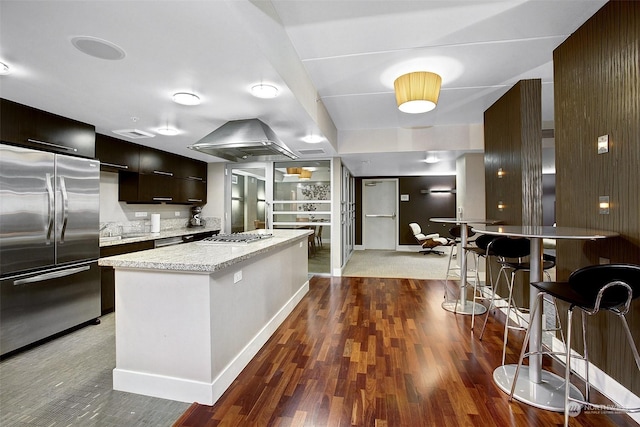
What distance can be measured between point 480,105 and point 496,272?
7.27 ft

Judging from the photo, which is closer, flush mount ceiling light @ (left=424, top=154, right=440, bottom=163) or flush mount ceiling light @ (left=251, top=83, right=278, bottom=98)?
flush mount ceiling light @ (left=251, top=83, right=278, bottom=98)

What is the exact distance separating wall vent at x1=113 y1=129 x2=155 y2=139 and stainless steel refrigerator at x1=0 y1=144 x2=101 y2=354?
0.59m

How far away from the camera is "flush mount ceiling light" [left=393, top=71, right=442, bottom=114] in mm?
2799

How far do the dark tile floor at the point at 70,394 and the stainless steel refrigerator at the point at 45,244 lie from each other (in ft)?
0.96

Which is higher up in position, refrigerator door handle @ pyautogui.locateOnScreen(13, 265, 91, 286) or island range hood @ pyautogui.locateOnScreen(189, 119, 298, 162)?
island range hood @ pyautogui.locateOnScreen(189, 119, 298, 162)

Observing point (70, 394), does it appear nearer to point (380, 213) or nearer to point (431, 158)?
point (431, 158)

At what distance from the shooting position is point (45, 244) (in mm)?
2711

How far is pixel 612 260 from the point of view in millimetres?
1888

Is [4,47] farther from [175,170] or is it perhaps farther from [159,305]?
[175,170]

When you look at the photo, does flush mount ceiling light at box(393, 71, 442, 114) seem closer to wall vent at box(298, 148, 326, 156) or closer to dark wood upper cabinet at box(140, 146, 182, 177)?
wall vent at box(298, 148, 326, 156)

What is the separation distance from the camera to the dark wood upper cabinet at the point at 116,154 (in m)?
3.59

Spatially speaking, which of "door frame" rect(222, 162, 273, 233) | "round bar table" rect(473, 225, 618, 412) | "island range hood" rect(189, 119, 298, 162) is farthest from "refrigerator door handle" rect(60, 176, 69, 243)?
"round bar table" rect(473, 225, 618, 412)

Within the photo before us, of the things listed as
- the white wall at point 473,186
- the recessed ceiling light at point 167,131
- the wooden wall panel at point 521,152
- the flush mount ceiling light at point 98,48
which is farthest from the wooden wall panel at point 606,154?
the recessed ceiling light at point 167,131

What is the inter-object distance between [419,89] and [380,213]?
6.33 m
